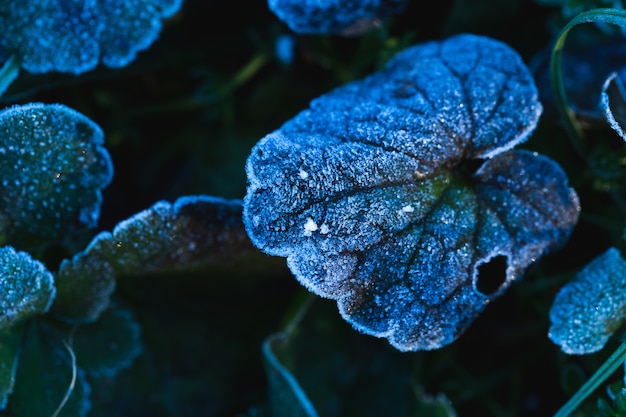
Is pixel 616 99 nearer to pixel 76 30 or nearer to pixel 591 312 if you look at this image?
pixel 591 312

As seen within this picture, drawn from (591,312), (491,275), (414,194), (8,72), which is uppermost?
(8,72)

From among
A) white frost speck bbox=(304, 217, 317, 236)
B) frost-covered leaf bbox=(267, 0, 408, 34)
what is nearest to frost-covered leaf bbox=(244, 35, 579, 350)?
white frost speck bbox=(304, 217, 317, 236)

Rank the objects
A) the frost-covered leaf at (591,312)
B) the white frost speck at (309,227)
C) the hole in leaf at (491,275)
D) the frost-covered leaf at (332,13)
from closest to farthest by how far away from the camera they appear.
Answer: the white frost speck at (309,227), the frost-covered leaf at (591,312), the frost-covered leaf at (332,13), the hole in leaf at (491,275)

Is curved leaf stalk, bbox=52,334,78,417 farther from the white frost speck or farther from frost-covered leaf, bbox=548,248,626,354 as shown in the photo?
frost-covered leaf, bbox=548,248,626,354

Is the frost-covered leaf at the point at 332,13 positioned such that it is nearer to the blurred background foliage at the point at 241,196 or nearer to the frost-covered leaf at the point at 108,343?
the blurred background foliage at the point at 241,196

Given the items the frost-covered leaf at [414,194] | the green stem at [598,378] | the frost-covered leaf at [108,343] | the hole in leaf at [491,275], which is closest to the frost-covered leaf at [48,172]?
the frost-covered leaf at [108,343]

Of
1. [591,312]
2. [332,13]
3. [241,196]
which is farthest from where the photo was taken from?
[241,196]

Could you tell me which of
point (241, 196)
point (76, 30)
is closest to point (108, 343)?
point (241, 196)
